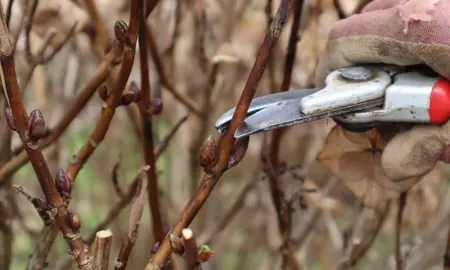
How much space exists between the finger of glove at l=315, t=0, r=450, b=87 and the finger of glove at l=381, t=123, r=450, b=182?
0.32 ft

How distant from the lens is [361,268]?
8.79 ft

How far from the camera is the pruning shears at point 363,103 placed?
0.84m

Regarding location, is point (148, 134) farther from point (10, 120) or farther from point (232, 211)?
point (232, 211)

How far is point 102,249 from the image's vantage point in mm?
768

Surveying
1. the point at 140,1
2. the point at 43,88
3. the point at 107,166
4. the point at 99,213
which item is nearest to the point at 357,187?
the point at 140,1

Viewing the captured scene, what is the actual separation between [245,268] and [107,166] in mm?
850

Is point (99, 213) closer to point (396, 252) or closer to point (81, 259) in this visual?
point (396, 252)

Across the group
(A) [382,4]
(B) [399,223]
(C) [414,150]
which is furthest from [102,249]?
(B) [399,223]

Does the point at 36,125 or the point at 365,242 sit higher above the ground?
the point at 36,125

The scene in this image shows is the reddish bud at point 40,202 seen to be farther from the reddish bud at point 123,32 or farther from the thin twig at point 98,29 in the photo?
the thin twig at point 98,29

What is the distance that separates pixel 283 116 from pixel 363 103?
13 cm

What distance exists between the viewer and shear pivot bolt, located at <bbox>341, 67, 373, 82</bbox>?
2.88ft

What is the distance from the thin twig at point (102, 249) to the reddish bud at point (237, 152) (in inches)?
8.0

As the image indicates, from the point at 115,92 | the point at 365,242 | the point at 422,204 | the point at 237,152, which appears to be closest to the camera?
the point at 237,152
